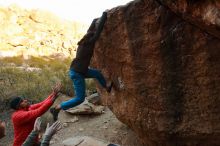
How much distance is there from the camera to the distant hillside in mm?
37500

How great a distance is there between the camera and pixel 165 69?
26.3 feet

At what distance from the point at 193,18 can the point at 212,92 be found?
176 centimetres

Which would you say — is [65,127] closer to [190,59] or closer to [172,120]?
[172,120]

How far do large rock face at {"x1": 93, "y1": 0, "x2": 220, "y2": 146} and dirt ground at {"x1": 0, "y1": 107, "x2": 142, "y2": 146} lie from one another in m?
2.43

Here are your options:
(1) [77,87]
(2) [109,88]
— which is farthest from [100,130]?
(1) [77,87]

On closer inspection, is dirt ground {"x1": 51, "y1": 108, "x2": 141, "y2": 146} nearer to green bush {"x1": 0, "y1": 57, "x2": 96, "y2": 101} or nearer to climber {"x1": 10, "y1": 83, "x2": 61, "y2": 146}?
green bush {"x1": 0, "y1": 57, "x2": 96, "y2": 101}

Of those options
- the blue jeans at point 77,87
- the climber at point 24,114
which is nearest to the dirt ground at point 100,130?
the blue jeans at point 77,87

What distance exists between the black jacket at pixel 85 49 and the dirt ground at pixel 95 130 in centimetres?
358

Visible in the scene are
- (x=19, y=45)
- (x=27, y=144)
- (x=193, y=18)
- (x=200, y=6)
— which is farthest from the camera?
(x=19, y=45)

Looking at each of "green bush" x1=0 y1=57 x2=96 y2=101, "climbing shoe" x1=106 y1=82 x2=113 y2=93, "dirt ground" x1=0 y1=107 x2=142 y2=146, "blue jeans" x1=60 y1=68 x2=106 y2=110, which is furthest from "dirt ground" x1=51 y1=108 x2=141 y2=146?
"blue jeans" x1=60 y1=68 x2=106 y2=110

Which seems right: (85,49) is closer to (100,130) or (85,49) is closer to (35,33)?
(100,130)

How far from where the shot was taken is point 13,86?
17.7 m

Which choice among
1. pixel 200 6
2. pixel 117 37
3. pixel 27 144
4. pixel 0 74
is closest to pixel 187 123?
pixel 117 37

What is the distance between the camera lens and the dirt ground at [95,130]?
11562 millimetres
